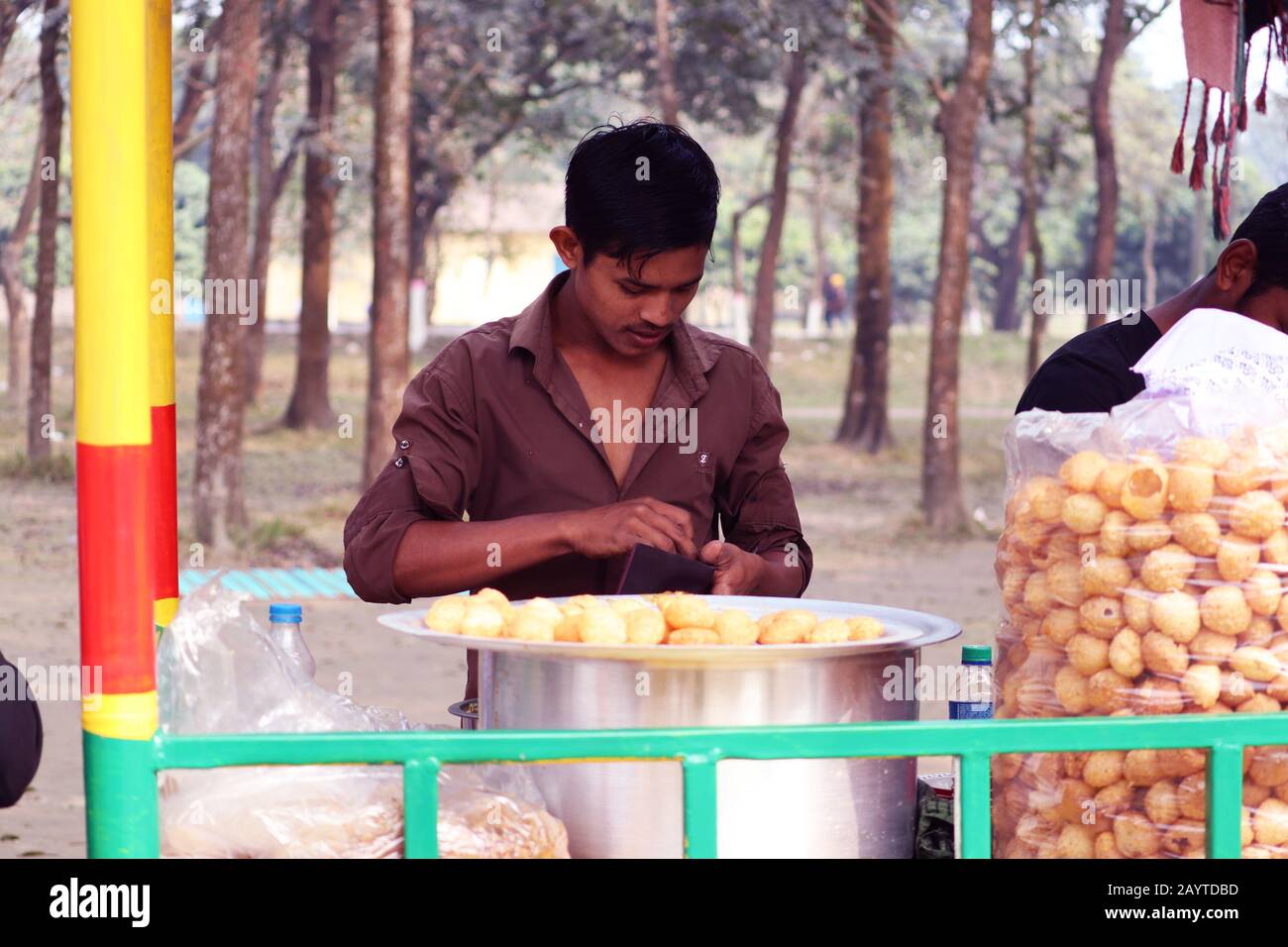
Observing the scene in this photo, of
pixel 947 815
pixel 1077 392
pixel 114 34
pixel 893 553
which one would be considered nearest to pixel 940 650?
pixel 893 553

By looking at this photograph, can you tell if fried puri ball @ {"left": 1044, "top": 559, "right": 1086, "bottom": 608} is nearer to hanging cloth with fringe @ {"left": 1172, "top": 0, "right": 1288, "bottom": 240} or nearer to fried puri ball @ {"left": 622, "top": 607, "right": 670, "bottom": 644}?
fried puri ball @ {"left": 622, "top": 607, "right": 670, "bottom": 644}

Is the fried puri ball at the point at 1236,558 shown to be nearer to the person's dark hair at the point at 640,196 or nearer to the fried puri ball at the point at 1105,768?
the fried puri ball at the point at 1105,768

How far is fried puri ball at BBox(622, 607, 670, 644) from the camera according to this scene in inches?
73.2

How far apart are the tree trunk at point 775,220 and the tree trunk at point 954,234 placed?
4.36 m

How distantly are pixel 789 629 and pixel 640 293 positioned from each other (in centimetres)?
84

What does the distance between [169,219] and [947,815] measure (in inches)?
52.0

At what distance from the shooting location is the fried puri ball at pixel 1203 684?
1718mm

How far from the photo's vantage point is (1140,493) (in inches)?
69.6

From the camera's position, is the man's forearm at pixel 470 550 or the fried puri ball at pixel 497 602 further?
the man's forearm at pixel 470 550

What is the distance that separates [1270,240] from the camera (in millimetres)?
2904

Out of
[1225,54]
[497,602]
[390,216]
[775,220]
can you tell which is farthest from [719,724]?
[775,220]

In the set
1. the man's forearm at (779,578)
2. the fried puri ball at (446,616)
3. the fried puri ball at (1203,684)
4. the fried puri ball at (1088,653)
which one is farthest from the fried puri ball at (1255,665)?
the man's forearm at (779,578)

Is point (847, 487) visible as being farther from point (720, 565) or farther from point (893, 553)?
point (720, 565)

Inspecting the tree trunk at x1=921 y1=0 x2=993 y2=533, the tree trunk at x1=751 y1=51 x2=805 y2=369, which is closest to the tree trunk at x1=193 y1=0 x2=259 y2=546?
the tree trunk at x1=921 y1=0 x2=993 y2=533
